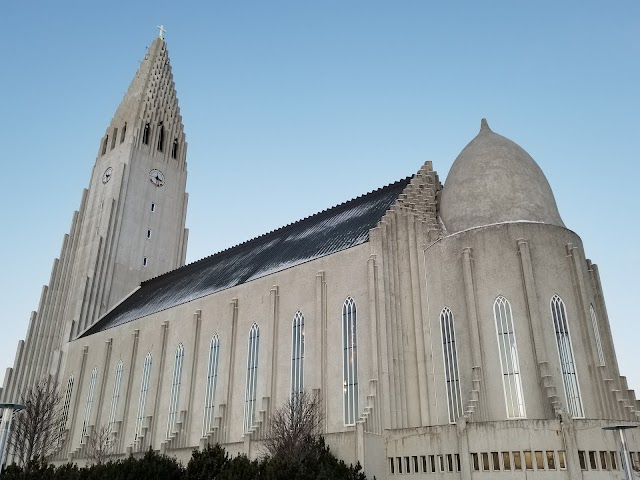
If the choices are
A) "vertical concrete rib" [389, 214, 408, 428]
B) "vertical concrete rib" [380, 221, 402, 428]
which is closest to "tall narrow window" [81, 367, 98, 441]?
"vertical concrete rib" [380, 221, 402, 428]

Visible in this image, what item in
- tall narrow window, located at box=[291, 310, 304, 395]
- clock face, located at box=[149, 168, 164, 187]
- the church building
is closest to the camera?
the church building

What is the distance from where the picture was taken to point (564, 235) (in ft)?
92.7

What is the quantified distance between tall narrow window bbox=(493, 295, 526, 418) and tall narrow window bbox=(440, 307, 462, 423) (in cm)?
205

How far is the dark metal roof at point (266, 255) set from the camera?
34.0m

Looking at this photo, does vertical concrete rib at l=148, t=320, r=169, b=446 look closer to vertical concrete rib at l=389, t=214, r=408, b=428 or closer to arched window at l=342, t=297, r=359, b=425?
arched window at l=342, t=297, r=359, b=425

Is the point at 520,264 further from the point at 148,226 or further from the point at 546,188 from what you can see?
the point at 148,226

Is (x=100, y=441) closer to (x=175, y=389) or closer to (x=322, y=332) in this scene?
(x=175, y=389)

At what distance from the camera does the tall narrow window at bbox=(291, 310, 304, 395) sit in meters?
30.0

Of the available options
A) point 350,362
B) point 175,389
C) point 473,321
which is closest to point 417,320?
point 473,321

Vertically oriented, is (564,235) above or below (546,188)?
below

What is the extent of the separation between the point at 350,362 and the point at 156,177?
37004mm

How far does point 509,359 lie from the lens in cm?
2550

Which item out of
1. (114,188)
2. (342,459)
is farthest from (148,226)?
(342,459)

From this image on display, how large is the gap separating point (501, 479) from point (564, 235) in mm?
12336
